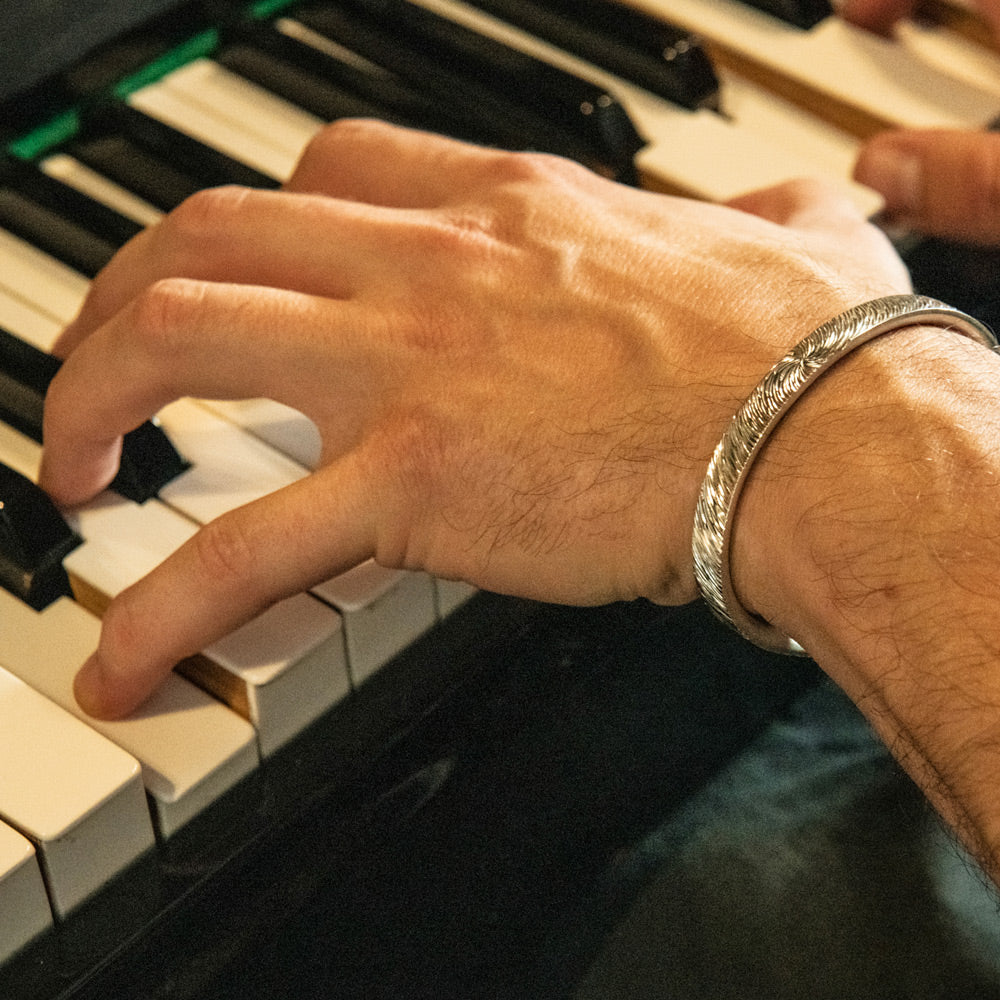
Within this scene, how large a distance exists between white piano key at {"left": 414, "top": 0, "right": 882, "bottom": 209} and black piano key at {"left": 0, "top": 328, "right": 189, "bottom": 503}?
1.76ft

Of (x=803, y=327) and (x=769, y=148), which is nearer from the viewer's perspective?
(x=803, y=327)

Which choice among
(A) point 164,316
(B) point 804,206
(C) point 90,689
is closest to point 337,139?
(A) point 164,316

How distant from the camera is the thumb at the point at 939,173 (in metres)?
1.21

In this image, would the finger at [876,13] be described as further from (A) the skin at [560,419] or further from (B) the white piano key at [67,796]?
(B) the white piano key at [67,796]

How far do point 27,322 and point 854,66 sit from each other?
32.4 inches

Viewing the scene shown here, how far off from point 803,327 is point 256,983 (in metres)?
0.57

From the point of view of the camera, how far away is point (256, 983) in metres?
0.91

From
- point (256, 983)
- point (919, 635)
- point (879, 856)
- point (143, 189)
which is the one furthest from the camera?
point (143, 189)

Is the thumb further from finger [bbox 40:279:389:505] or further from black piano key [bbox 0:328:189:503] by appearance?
black piano key [bbox 0:328:189:503]

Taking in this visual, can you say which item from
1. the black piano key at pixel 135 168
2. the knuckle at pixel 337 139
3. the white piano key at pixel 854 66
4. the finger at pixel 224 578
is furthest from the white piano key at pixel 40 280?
the white piano key at pixel 854 66

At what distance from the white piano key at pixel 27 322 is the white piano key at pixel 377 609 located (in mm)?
328

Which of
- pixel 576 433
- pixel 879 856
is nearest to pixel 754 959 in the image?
pixel 879 856

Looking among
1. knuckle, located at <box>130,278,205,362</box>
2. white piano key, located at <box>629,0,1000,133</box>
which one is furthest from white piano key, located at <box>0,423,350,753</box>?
white piano key, located at <box>629,0,1000,133</box>

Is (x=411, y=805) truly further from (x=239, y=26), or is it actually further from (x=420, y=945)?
(x=239, y=26)
